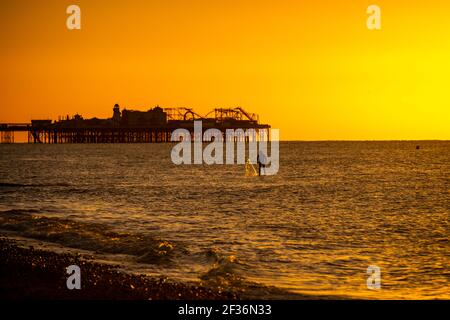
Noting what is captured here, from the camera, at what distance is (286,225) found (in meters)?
27.8

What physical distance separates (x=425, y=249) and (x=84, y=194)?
92.5 feet

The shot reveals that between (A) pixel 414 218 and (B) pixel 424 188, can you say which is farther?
(B) pixel 424 188

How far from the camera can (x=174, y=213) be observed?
32.3m

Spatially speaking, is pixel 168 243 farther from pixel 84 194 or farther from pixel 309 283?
pixel 84 194

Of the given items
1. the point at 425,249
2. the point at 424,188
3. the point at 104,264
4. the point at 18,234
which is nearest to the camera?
the point at 104,264

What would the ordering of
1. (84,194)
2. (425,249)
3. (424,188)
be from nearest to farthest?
(425,249) → (84,194) → (424,188)

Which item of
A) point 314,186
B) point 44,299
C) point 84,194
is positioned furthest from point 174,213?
point 314,186

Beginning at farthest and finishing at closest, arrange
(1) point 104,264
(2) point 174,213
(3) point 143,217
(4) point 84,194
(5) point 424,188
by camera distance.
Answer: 1. (5) point 424,188
2. (4) point 84,194
3. (2) point 174,213
4. (3) point 143,217
5. (1) point 104,264

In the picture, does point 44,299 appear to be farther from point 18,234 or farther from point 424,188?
point 424,188

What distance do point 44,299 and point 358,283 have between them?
7351mm
